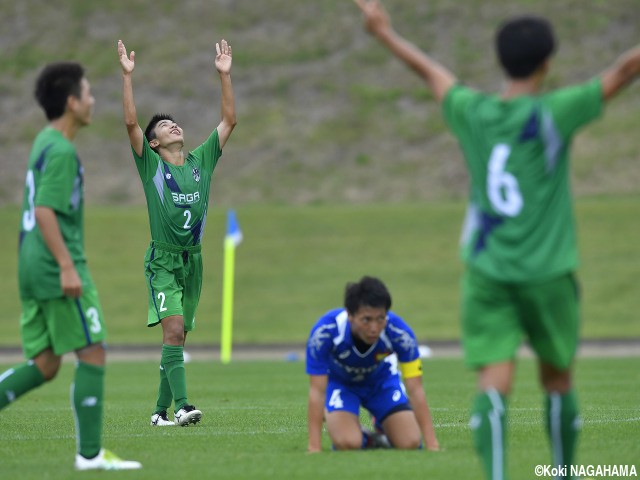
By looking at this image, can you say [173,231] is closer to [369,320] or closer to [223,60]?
[223,60]

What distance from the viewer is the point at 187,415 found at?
11.4 m

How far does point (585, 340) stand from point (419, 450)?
2230cm

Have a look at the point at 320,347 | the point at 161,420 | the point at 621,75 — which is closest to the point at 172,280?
the point at 161,420

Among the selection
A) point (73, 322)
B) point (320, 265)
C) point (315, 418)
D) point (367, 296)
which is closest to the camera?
point (73, 322)

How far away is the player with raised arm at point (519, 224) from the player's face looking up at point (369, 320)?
2179mm

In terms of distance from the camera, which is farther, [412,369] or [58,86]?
[412,369]

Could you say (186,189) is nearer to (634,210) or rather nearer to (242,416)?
(242,416)

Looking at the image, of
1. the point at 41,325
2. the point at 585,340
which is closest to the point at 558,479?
the point at 41,325

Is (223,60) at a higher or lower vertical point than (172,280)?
higher

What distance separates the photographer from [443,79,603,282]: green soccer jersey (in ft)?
21.6

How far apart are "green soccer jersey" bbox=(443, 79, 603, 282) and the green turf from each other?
25855 millimetres

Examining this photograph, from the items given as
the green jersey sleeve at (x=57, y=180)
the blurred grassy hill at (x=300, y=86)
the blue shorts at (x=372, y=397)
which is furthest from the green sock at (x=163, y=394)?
the blurred grassy hill at (x=300, y=86)

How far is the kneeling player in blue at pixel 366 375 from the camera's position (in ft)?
29.4

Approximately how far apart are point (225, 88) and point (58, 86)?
398cm
